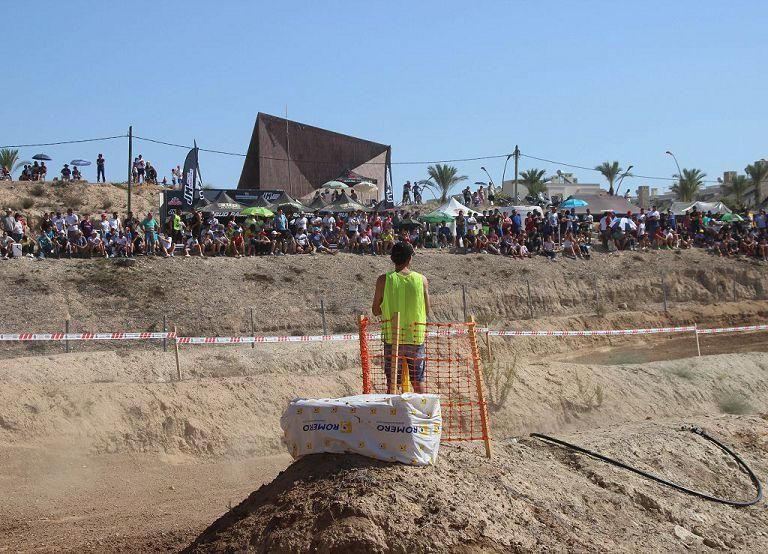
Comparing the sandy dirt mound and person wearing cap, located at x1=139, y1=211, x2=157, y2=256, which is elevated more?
person wearing cap, located at x1=139, y1=211, x2=157, y2=256

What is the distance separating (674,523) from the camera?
9422 mm

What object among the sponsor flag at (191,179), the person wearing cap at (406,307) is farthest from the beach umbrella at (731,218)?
the person wearing cap at (406,307)

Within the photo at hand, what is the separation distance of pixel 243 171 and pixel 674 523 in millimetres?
38013

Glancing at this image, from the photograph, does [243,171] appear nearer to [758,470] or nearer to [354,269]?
[354,269]

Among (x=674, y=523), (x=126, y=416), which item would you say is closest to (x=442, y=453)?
(x=674, y=523)

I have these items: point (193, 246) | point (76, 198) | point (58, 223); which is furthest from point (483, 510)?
point (76, 198)

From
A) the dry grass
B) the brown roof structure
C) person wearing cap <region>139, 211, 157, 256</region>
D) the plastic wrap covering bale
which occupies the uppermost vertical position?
the brown roof structure

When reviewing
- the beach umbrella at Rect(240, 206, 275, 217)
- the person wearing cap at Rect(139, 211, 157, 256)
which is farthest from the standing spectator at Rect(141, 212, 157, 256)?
the beach umbrella at Rect(240, 206, 275, 217)

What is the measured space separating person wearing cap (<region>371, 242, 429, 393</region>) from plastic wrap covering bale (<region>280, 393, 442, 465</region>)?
1.34 metres

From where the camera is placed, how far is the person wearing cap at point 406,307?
9.55 metres

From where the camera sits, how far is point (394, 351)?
921 cm

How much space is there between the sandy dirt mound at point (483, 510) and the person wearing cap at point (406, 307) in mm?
1074

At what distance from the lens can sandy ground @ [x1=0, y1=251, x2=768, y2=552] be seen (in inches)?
378

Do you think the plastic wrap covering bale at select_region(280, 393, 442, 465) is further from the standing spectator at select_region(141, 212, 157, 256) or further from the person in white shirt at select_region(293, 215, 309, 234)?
the person in white shirt at select_region(293, 215, 309, 234)
